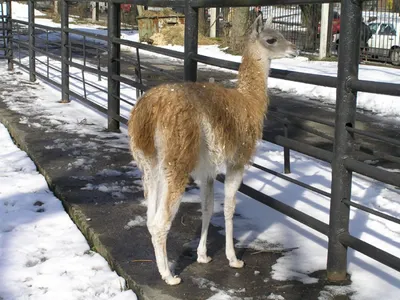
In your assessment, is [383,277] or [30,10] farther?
[30,10]

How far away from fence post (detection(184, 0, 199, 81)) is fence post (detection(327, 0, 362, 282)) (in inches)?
90.8

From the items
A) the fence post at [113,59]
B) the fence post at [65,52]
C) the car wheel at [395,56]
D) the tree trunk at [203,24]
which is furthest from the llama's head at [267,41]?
the tree trunk at [203,24]

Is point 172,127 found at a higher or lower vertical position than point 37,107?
higher

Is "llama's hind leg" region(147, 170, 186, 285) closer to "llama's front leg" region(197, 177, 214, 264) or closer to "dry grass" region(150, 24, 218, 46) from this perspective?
"llama's front leg" region(197, 177, 214, 264)

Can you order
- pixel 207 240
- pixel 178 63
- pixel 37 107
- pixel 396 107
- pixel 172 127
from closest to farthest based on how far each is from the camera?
pixel 172 127
pixel 207 240
pixel 37 107
pixel 396 107
pixel 178 63

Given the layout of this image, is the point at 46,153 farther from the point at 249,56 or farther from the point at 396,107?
the point at 396,107

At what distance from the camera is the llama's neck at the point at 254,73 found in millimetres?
4395

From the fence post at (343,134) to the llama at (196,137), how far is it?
0.61 meters

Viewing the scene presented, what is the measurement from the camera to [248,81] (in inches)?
174

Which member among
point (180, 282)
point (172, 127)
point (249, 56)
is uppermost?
point (249, 56)

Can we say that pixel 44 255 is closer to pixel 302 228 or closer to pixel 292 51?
pixel 302 228

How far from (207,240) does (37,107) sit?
6.47 meters

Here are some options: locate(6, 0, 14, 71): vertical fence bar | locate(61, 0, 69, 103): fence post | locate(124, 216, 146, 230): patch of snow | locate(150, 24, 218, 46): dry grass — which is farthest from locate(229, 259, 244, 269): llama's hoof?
locate(150, 24, 218, 46): dry grass

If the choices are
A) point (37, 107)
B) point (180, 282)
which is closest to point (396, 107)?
point (37, 107)
